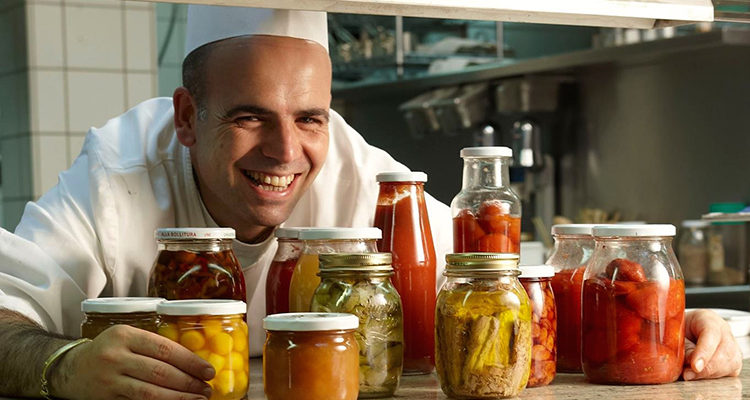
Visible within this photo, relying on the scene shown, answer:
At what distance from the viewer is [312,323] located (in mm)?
1138

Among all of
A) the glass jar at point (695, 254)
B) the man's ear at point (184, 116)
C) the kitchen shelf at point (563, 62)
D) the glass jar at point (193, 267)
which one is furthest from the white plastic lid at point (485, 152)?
the glass jar at point (695, 254)

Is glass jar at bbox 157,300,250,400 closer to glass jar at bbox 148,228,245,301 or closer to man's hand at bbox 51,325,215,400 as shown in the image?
man's hand at bbox 51,325,215,400

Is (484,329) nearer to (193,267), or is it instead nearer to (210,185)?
(193,267)

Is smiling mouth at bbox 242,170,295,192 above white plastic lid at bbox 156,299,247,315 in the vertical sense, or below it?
above

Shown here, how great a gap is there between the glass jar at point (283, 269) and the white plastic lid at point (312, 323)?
30 cm

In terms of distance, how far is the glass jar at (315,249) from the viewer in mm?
1364

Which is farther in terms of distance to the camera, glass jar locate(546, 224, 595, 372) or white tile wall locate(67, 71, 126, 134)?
white tile wall locate(67, 71, 126, 134)

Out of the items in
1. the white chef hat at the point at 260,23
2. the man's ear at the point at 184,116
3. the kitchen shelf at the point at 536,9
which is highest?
the white chef hat at the point at 260,23

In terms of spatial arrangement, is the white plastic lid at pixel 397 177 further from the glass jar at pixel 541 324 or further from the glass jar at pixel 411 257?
the glass jar at pixel 541 324

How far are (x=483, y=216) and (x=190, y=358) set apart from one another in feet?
1.57

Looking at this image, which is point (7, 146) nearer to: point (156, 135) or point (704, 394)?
point (156, 135)

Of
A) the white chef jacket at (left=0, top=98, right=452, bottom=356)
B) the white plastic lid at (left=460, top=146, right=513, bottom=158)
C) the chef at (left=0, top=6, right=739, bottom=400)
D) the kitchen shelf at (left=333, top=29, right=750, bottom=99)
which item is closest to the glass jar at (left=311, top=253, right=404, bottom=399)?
the white plastic lid at (left=460, top=146, right=513, bottom=158)

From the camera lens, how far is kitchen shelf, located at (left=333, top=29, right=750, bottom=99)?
3.53 m

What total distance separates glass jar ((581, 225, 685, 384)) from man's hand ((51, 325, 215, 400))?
0.50 meters
